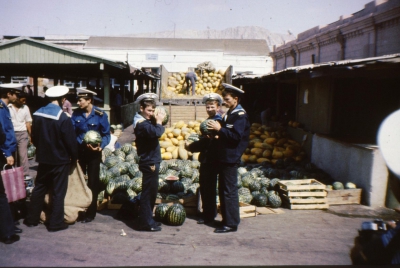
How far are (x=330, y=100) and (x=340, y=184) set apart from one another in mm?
3071

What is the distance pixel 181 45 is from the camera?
4406 cm

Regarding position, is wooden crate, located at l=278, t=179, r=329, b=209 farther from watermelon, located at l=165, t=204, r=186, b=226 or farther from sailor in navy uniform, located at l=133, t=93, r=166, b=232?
sailor in navy uniform, located at l=133, t=93, r=166, b=232

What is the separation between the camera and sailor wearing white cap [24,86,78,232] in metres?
5.33

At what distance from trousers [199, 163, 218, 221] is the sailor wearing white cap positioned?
2.11 m

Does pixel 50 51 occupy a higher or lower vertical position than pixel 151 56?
lower

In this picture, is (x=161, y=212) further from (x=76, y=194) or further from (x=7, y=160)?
(x=7, y=160)

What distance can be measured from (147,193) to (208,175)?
1109mm

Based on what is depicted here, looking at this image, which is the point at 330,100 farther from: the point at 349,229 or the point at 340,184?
the point at 349,229

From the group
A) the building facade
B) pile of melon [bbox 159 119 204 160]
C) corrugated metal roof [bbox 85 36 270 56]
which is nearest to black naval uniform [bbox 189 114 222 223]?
pile of melon [bbox 159 119 204 160]

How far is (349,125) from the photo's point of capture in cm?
1023

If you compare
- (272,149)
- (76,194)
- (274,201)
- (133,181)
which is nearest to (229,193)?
(274,201)

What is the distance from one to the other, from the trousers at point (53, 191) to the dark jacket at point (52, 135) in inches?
5.5

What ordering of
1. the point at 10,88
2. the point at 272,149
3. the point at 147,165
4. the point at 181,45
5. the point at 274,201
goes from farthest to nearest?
the point at 181,45 < the point at 272,149 < the point at 10,88 < the point at 274,201 < the point at 147,165

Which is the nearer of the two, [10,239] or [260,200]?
[10,239]
